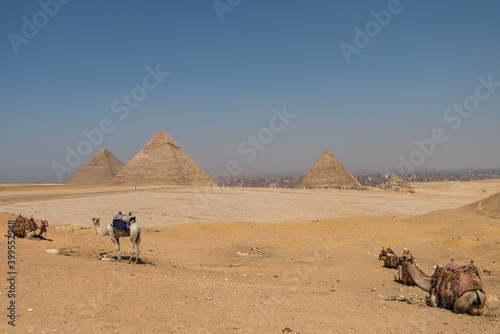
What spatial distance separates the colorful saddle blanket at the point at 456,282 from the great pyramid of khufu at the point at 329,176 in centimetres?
5640

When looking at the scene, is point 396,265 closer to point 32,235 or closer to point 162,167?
point 32,235

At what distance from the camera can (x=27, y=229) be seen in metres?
9.54

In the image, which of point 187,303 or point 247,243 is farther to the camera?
point 247,243

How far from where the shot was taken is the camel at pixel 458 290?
→ 505 cm

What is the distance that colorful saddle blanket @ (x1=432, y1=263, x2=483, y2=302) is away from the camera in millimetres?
5161

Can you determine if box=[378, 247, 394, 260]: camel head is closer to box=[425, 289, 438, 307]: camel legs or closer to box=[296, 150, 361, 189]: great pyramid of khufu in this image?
box=[425, 289, 438, 307]: camel legs

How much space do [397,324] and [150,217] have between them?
17.6 meters

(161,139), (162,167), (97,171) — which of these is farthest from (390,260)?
(97,171)

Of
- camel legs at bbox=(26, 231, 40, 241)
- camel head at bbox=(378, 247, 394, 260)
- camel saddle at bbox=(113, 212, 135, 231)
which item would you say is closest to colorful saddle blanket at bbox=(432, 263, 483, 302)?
camel head at bbox=(378, 247, 394, 260)

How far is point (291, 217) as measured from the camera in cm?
2253

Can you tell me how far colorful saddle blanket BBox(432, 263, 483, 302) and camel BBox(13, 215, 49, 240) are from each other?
10.6 meters

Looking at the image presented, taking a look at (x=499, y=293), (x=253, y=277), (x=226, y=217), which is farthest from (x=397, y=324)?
(x=226, y=217)

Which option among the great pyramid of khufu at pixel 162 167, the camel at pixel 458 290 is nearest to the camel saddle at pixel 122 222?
the camel at pixel 458 290

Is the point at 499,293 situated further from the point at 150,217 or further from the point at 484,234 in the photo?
the point at 150,217
